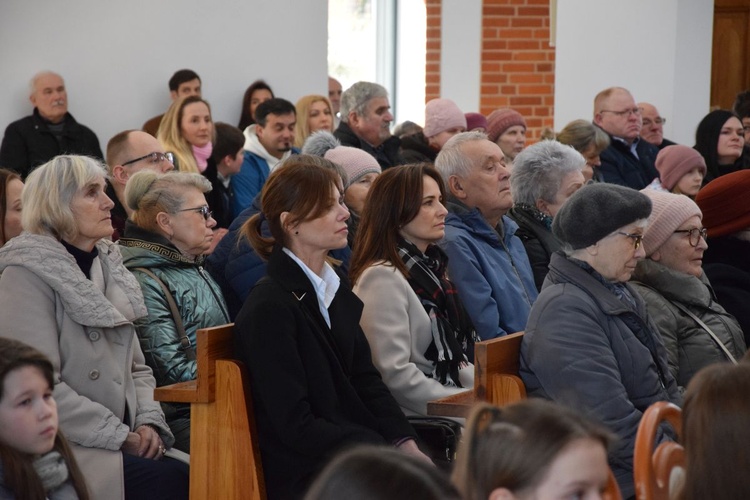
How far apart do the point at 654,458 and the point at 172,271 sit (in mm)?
1991

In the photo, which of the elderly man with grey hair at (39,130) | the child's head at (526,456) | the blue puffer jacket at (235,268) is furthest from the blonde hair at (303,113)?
the child's head at (526,456)

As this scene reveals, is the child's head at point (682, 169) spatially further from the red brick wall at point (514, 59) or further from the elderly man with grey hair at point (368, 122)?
the red brick wall at point (514, 59)

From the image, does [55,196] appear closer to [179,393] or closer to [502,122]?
[179,393]

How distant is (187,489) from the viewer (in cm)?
322

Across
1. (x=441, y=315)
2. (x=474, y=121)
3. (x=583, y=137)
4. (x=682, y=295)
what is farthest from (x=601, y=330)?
(x=474, y=121)

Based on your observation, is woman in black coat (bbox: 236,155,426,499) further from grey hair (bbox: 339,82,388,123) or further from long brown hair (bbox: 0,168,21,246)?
grey hair (bbox: 339,82,388,123)

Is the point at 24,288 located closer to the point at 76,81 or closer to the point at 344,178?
the point at 344,178

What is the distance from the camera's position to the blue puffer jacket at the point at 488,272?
3924 mm

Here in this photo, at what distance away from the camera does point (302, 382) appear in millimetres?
3018

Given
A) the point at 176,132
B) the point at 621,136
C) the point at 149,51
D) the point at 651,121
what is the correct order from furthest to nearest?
the point at 651,121 → the point at 621,136 → the point at 149,51 → the point at 176,132

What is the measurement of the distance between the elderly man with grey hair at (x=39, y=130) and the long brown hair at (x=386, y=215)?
2896mm

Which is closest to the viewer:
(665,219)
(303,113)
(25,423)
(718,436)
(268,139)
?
(718,436)

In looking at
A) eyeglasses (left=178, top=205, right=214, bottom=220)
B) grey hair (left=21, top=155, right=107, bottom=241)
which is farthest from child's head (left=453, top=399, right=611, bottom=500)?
eyeglasses (left=178, top=205, right=214, bottom=220)

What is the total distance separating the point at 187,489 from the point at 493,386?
94cm
